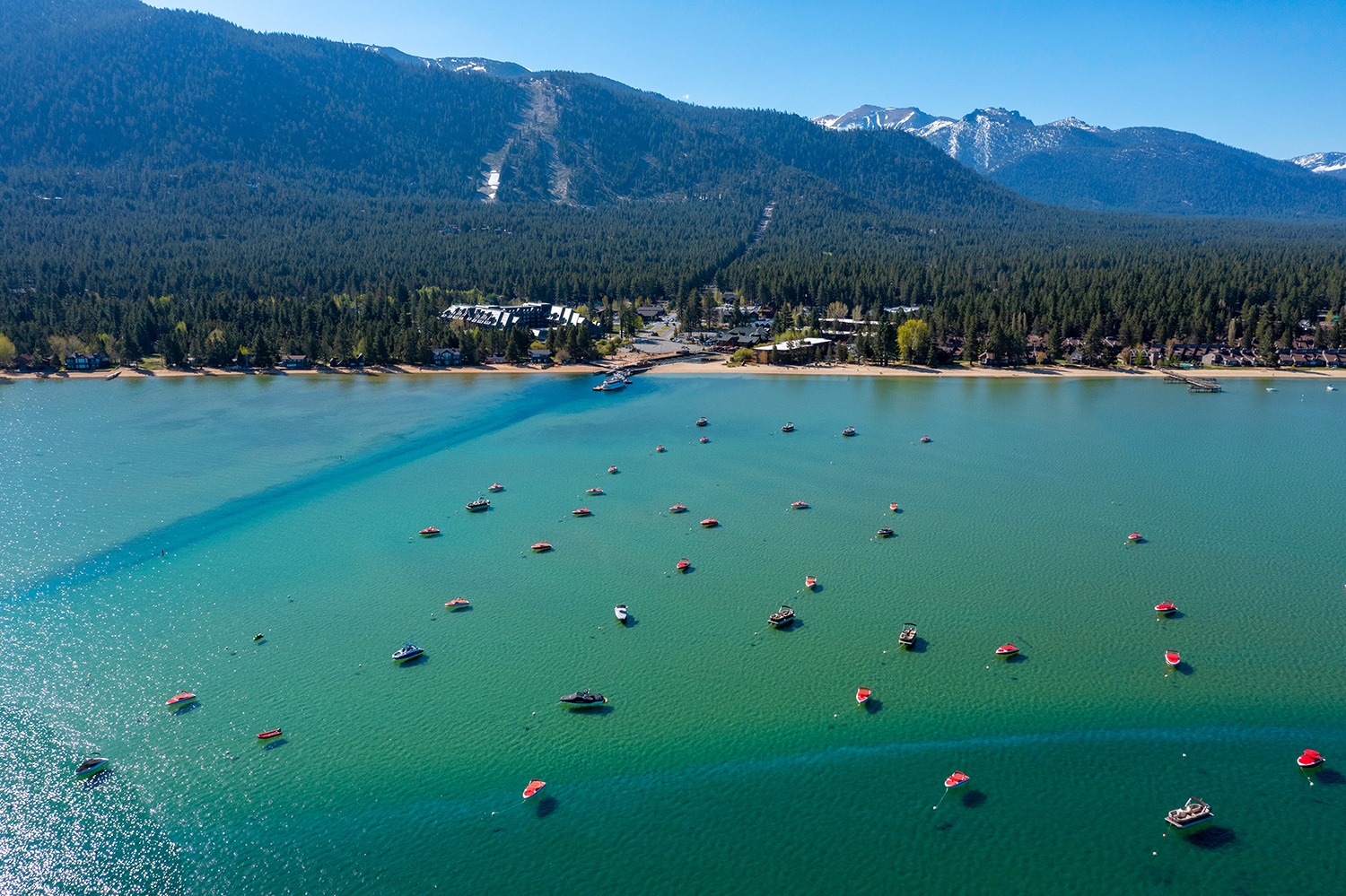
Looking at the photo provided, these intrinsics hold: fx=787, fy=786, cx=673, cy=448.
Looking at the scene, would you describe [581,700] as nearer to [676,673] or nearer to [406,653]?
[676,673]

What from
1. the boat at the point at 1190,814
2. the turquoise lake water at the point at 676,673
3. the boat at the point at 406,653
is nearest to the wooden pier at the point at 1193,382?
the turquoise lake water at the point at 676,673

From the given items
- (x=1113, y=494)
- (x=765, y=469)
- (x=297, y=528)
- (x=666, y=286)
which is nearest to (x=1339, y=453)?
(x=1113, y=494)

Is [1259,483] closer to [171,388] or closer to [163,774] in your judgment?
[163,774]

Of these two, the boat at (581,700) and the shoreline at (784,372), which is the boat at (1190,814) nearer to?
the boat at (581,700)

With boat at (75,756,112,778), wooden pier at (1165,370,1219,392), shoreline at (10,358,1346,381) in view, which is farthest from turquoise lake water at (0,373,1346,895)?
shoreline at (10,358,1346,381)

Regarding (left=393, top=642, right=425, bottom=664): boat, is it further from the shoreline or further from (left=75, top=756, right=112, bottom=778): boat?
the shoreline

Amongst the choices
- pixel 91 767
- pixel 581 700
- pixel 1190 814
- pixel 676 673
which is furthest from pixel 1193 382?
pixel 91 767
